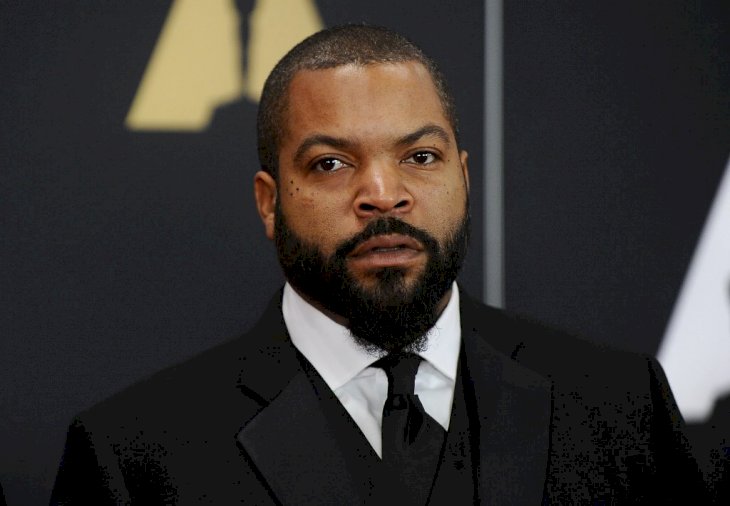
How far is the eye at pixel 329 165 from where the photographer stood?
4.47ft

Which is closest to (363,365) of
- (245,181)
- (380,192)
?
(380,192)

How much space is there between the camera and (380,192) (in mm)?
1318

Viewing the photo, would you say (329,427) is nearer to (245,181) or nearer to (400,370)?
(400,370)

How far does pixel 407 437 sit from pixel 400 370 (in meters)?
0.09

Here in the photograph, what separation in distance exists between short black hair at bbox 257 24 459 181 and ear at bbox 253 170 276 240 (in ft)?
0.04

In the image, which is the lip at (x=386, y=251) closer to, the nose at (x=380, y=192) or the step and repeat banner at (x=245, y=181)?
the nose at (x=380, y=192)

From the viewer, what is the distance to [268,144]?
146 cm

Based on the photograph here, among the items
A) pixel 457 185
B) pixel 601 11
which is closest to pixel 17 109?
pixel 457 185

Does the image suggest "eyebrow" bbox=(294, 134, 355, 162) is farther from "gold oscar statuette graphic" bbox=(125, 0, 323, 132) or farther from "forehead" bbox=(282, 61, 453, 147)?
"gold oscar statuette graphic" bbox=(125, 0, 323, 132)

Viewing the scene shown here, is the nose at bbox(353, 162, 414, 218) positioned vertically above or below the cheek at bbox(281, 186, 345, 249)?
above

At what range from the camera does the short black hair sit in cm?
138

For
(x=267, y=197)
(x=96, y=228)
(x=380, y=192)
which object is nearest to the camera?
(x=380, y=192)

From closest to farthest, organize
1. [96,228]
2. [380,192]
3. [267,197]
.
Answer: [380,192] < [267,197] < [96,228]

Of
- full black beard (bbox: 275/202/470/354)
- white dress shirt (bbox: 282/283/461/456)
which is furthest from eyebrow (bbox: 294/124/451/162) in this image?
white dress shirt (bbox: 282/283/461/456)
